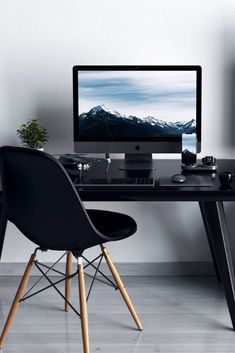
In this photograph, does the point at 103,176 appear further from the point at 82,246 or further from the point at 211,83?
the point at 211,83

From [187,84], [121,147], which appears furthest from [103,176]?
[187,84]

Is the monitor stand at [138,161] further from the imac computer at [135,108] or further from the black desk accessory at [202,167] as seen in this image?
the black desk accessory at [202,167]

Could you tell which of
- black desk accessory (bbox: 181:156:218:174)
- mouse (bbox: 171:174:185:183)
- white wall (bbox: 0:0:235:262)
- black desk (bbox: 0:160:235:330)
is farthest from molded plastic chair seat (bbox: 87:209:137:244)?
white wall (bbox: 0:0:235:262)

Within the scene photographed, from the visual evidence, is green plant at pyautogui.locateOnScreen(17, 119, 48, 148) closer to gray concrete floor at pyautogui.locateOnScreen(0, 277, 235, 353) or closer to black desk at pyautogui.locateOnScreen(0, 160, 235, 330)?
black desk at pyautogui.locateOnScreen(0, 160, 235, 330)

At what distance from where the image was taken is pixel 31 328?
3119 millimetres

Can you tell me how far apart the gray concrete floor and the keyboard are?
60 centimetres

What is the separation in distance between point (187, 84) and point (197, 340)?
109 centimetres

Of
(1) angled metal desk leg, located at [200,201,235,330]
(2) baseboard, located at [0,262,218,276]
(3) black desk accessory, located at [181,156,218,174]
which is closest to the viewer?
(1) angled metal desk leg, located at [200,201,235,330]

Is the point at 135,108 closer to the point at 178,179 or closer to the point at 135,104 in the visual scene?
the point at 135,104

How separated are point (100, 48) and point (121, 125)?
42 cm

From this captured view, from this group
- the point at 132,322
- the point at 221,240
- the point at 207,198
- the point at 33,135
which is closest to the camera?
the point at 207,198

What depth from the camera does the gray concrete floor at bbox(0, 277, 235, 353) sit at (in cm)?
295

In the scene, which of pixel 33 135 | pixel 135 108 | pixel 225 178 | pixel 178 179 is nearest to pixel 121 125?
pixel 135 108

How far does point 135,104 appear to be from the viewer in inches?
133
